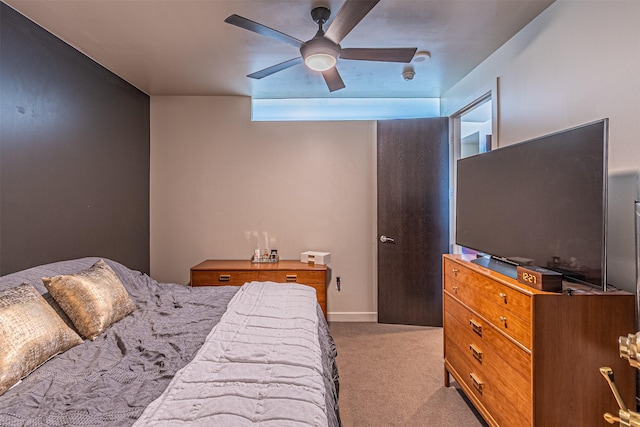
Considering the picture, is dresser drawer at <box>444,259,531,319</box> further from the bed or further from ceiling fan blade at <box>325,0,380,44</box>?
ceiling fan blade at <box>325,0,380,44</box>

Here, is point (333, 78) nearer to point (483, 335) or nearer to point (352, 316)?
point (483, 335)

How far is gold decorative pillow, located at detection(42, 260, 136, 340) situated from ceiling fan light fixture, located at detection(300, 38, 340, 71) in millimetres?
1813

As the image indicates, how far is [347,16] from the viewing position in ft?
5.53

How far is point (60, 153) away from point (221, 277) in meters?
1.73

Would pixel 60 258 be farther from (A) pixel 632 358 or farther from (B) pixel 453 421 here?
(A) pixel 632 358

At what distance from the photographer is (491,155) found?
2137 millimetres

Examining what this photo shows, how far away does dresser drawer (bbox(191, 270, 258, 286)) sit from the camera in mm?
3402

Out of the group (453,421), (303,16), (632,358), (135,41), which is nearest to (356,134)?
(303,16)

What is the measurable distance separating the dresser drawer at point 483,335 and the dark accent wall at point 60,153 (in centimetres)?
288

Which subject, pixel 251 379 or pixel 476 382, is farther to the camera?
pixel 476 382

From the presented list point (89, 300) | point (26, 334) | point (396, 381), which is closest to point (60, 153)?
point (89, 300)

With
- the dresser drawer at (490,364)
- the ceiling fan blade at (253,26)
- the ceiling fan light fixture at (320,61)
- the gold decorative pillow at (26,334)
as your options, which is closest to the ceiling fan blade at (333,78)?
the ceiling fan light fixture at (320,61)

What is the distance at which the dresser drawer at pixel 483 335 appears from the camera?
1478 mm

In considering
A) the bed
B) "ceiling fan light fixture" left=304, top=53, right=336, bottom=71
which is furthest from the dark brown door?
the bed
